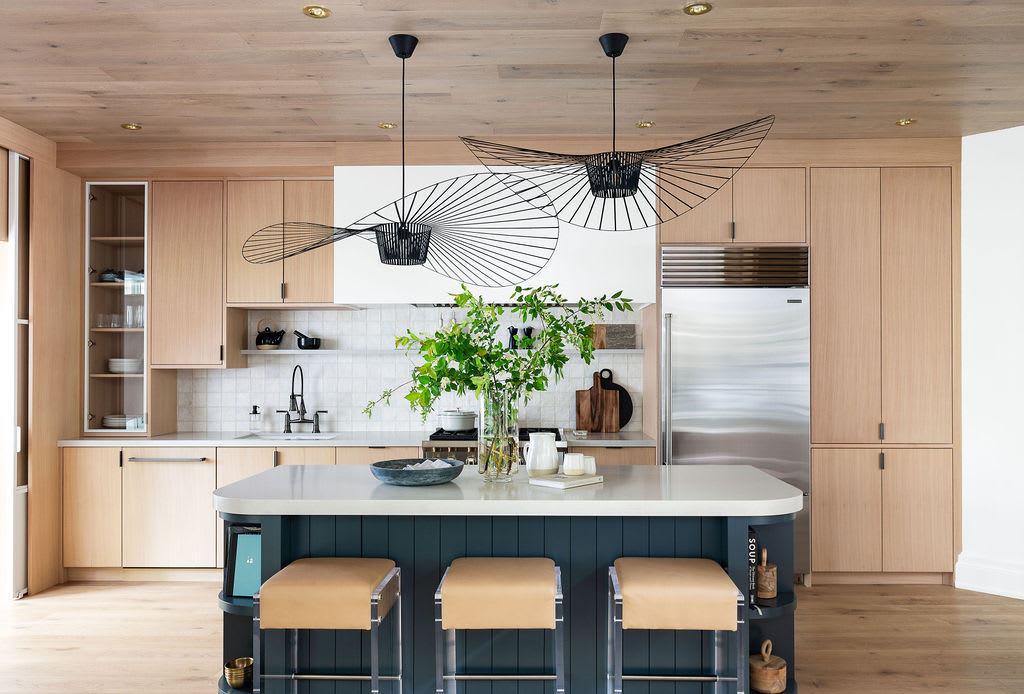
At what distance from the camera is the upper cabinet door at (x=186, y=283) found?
4.80 m

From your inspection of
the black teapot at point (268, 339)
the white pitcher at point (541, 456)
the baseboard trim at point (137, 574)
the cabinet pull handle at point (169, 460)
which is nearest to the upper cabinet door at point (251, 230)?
the black teapot at point (268, 339)

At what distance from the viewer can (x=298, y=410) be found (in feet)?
16.9

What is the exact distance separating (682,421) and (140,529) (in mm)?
3209

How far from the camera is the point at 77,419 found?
478cm

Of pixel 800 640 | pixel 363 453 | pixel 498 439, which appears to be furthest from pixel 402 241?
pixel 800 640

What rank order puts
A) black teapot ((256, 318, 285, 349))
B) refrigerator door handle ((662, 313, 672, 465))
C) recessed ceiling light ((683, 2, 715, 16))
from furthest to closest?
black teapot ((256, 318, 285, 349))
refrigerator door handle ((662, 313, 672, 465))
recessed ceiling light ((683, 2, 715, 16))

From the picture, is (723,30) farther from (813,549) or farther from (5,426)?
(5,426)

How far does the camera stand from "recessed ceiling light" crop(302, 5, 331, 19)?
2.83 m

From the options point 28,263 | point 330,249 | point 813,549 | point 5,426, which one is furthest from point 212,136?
point 813,549

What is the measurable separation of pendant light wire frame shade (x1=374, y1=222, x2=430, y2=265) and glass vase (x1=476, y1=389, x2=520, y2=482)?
1.91 ft

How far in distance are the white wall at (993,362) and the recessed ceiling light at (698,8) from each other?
8.29ft

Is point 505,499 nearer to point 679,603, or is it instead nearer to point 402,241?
point 679,603

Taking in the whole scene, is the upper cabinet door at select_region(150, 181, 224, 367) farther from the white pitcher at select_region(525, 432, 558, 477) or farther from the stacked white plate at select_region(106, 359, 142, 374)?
the white pitcher at select_region(525, 432, 558, 477)

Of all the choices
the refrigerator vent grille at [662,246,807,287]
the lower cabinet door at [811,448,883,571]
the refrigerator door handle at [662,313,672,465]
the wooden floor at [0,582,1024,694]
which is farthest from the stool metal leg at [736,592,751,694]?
the refrigerator vent grille at [662,246,807,287]
